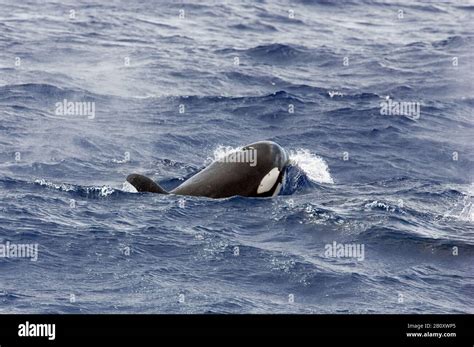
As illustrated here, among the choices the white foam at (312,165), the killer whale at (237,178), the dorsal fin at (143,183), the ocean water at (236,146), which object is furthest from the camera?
the white foam at (312,165)

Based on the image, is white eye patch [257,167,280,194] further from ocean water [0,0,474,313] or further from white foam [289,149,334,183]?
white foam [289,149,334,183]

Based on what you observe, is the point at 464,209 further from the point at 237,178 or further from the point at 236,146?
the point at 236,146

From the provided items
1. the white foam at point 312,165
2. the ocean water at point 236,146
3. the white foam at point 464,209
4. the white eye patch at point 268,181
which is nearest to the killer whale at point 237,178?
the white eye patch at point 268,181

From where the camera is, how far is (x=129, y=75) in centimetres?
3738

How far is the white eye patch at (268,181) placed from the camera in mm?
23578

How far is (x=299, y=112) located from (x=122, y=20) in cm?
1566

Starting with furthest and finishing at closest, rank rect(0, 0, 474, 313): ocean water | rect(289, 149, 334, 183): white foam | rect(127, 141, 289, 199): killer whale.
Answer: rect(289, 149, 334, 183): white foam → rect(127, 141, 289, 199): killer whale → rect(0, 0, 474, 313): ocean water

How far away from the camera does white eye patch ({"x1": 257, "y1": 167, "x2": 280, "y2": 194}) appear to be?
77.4ft

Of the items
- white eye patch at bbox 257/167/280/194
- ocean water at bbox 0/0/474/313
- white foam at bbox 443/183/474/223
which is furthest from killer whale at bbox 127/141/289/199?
white foam at bbox 443/183/474/223

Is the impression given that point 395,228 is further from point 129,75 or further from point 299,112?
point 129,75

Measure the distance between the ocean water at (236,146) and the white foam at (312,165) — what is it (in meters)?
0.09

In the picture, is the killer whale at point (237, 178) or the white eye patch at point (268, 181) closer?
the killer whale at point (237, 178)

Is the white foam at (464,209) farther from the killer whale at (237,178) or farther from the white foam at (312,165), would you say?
the killer whale at (237,178)
